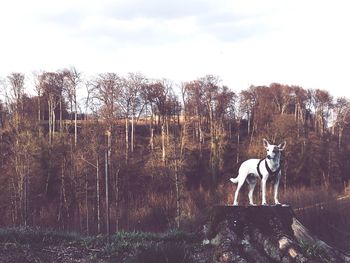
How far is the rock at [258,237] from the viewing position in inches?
409

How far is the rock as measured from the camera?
34.1 feet

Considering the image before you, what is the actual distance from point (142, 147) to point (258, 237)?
43103 millimetres

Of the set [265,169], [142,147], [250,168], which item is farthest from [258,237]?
[142,147]

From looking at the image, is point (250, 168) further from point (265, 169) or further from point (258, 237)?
point (258, 237)

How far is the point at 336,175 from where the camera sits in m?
59.4

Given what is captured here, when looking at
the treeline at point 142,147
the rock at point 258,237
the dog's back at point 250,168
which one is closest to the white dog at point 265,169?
the dog's back at point 250,168

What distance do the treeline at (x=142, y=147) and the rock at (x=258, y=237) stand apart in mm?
13564

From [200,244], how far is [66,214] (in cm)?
2867

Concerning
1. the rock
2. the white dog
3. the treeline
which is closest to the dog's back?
the white dog

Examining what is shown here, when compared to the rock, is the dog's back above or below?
above

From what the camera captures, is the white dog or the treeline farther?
the treeline

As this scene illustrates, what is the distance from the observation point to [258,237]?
11.0 m

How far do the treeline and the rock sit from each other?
1356 cm

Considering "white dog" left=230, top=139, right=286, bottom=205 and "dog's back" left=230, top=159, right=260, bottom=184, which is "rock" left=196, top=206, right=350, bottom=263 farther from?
"dog's back" left=230, top=159, right=260, bottom=184
